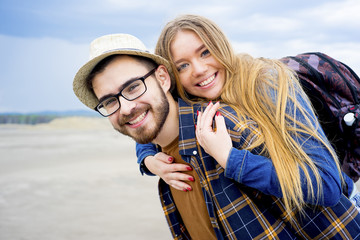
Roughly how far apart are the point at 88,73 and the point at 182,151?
0.88 m

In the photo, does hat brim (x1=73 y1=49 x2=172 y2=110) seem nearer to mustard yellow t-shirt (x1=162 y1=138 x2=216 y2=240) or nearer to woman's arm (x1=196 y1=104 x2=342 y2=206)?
mustard yellow t-shirt (x1=162 y1=138 x2=216 y2=240)

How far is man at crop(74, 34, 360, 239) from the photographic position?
1.75 metres

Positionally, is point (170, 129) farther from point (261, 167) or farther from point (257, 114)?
point (261, 167)

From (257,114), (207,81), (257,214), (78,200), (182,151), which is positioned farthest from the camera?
(78,200)

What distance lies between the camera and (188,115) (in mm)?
2051

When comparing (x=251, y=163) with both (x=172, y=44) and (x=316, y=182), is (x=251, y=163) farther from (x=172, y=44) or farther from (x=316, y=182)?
(x=172, y=44)

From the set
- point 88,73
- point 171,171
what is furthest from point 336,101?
point 88,73

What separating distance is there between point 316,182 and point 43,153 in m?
10.3

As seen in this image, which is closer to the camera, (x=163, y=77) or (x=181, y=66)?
(x=163, y=77)

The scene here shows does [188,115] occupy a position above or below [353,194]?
above

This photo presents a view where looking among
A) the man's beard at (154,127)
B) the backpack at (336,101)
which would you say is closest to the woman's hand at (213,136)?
the man's beard at (154,127)

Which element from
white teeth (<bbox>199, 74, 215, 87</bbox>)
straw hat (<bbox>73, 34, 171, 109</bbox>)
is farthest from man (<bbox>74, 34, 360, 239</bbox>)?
white teeth (<bbox>199, 74, 215, 87</bbox>)

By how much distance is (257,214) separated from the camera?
176 centimetres

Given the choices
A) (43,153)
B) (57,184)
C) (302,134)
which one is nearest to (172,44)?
(302,134)
